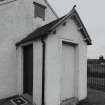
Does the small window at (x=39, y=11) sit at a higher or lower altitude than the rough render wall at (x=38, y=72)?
higher

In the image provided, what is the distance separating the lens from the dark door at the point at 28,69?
6090 millimetres

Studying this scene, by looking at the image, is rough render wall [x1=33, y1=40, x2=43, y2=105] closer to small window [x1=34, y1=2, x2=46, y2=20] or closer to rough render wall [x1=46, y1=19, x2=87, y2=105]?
rough render wall [x1=46, y1=19, x2=87, y2=105]

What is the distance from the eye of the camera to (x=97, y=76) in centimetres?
1084

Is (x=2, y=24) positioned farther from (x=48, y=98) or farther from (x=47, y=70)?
(x=48, y=98)

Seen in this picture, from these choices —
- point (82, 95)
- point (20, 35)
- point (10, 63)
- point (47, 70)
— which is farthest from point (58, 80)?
point (20, 35)

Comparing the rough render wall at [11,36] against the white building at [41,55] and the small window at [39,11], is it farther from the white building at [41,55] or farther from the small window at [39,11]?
the small window at [39,11]

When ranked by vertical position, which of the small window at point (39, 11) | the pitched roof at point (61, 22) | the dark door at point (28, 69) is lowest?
the dark door at point (28, 69)

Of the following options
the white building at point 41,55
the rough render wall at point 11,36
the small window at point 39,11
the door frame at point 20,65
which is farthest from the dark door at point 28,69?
the small window at point 39,11

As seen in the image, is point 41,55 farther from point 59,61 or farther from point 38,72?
point 59,61

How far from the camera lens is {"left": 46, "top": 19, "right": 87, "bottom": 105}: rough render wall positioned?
473cm

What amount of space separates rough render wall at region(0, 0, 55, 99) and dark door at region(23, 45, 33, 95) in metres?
0.55

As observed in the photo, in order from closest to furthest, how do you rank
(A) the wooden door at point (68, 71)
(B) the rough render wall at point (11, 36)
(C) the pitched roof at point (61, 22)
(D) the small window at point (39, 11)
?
(C) the pitched roof at point (61, 22)
(A) the wooden door at point (68, 71)
(B) the rough render wall at point (11, 36)
(D) the small window at point (39, 11)

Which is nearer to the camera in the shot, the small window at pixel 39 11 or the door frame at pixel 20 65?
the door frame at pixel 20 65

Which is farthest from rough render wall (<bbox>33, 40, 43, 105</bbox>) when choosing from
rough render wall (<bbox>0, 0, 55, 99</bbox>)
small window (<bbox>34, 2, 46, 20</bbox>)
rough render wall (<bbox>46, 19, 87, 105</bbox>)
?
small window (<bbox>34, 2, 46, 20</bbox>)
